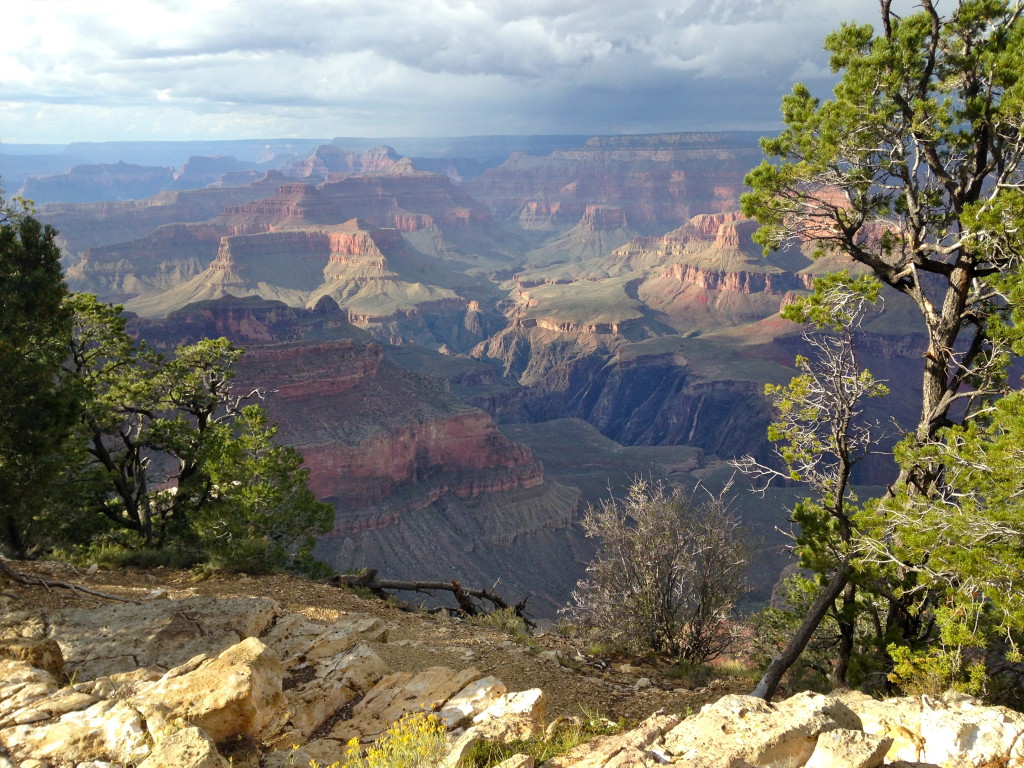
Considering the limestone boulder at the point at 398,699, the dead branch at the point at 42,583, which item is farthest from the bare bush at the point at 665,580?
the dead branch at the point at 42,583

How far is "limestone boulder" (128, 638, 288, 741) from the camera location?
6555mm

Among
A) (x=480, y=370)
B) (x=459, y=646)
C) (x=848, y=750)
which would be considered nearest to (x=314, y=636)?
(x=459, y=646)

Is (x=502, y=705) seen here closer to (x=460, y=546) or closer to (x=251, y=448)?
(x=251, y=448)

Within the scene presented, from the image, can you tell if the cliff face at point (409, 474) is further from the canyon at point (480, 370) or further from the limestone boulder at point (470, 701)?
the limestone boulder at point (470, 701)

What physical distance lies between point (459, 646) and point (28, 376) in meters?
9.90

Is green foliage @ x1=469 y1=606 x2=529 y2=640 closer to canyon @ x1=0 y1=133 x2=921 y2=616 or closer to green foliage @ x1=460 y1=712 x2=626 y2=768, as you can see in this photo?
→ green foliage @ x1=460 y1=712 x2=626 y2=768

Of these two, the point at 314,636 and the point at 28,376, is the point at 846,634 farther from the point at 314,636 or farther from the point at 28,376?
the point at 28,376

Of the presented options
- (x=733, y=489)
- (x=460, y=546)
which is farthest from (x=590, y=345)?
(x=460, y=546)

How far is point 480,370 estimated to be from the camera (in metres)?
114

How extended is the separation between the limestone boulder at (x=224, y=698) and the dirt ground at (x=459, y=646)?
283cm

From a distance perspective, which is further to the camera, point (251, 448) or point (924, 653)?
point (251, 448)

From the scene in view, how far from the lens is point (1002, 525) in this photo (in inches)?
301

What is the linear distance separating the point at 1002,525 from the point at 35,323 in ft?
53.3

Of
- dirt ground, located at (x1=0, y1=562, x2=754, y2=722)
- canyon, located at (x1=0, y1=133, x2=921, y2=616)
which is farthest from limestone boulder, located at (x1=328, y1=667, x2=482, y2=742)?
canyon, located at (x1=0, y1=133, x2=921, y2=616)
